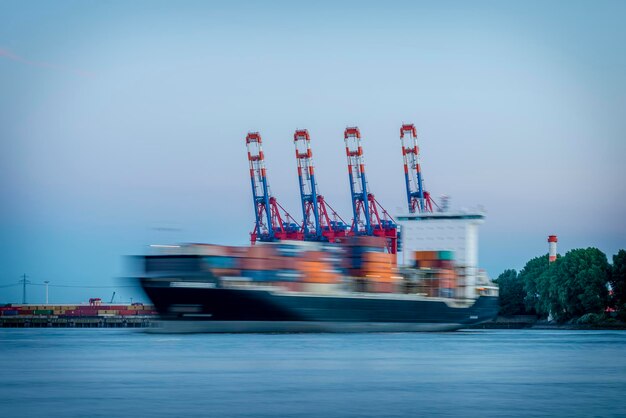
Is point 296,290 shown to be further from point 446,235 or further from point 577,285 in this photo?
point 577,285

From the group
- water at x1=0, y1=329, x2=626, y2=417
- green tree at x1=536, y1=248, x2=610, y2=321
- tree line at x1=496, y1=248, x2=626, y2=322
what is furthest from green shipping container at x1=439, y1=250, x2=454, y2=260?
water at x1=0, y1=329, x2=626, y2=417

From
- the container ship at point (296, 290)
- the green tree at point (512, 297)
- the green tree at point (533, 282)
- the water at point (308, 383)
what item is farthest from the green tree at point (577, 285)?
the water at point (308, 383)

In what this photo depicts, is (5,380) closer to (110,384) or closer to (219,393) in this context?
(110,384)

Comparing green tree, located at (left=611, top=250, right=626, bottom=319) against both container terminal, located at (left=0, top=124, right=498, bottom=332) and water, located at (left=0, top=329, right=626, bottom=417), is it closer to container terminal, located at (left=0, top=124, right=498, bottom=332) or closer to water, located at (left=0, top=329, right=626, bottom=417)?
container terminal, located at (left=0, top=124, right=498, bottom=332)

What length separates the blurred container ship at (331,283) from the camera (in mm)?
79938

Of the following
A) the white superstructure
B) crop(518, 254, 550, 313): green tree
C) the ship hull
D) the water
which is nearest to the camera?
the water

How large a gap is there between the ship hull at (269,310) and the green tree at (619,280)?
43.6 meters

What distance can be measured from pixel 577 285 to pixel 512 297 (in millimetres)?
30077

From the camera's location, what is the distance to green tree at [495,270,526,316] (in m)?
161

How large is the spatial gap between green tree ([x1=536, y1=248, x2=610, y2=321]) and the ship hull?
43692 mm

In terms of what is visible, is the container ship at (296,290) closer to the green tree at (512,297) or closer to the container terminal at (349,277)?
the container terminal at (349,277)

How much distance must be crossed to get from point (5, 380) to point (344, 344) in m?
30.5

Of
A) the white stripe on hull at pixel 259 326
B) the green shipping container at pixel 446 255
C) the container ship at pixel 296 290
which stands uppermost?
the green shipping container at pixel 446 255

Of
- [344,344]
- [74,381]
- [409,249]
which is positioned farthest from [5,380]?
[409,249]
